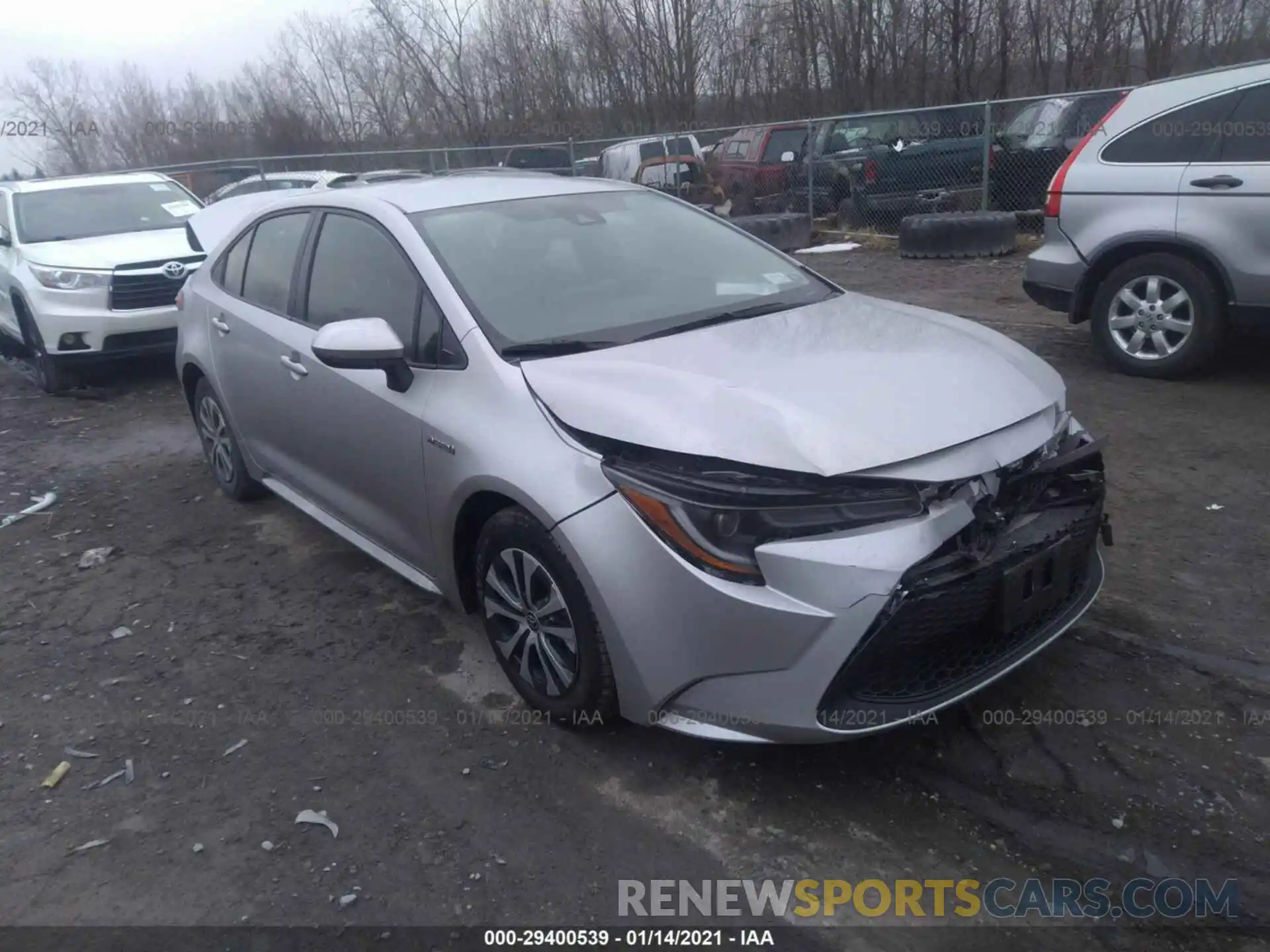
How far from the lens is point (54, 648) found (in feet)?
14.0

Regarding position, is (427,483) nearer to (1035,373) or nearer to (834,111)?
(1035,373)

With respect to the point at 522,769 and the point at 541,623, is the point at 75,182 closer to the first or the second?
the point at 541,623

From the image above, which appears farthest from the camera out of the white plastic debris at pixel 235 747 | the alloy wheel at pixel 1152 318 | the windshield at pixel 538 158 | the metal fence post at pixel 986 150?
the windshield at pixel 538 158

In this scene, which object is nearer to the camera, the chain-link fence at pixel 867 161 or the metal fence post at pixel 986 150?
the metal fence post at pixel 986 150

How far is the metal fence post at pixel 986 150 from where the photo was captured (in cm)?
A: 1202

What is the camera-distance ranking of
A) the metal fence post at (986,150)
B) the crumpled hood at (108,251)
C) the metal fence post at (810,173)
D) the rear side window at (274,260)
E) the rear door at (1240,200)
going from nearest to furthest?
the rear side window at (274,260), the rear door at (1240,200), the crumpled hood at (108,251), the metal fence post at (986,150), the metal fence post at (810,173)

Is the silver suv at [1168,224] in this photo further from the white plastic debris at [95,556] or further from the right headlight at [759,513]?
the white plastic debris at [95,556]

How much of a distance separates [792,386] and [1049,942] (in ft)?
5.12

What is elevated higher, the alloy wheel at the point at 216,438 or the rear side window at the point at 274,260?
the rear side window at the point at 274,260

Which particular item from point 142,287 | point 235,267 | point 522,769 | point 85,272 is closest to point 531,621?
point 522,769

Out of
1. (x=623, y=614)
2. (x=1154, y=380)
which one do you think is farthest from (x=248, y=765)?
(x=1154, y=380)

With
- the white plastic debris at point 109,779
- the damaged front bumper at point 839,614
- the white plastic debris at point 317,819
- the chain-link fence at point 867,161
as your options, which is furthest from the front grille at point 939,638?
the chain-link fence at point 867,161

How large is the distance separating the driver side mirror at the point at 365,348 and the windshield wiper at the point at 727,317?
823 mm
